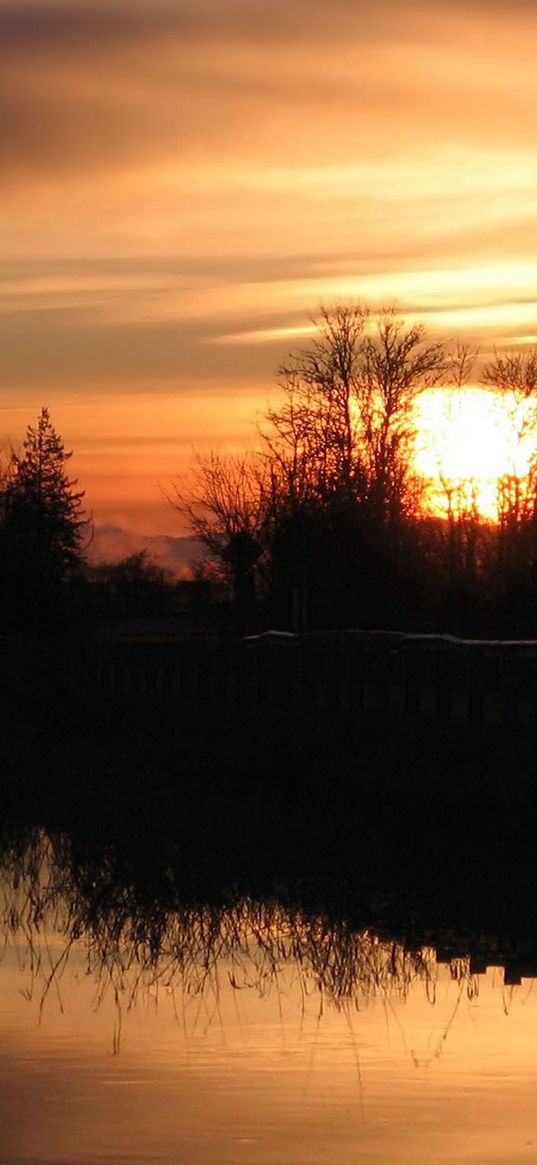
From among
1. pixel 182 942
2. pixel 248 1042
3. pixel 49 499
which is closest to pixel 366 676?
pixel 182 942

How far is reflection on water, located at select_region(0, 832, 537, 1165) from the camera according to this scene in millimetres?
7562

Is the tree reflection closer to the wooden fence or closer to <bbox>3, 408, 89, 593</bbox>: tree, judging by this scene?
the wooden fence

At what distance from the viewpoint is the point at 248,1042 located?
10008 mm

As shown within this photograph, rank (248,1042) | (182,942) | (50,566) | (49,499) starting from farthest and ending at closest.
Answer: (49,499), (50,566), (182,942), (248,1042)

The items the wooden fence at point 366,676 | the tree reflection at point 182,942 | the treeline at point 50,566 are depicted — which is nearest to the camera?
the tree reflection at point 182,942

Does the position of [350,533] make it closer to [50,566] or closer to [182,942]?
[50,566]

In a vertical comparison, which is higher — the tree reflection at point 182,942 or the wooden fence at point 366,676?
the wooden fence at point 366,676

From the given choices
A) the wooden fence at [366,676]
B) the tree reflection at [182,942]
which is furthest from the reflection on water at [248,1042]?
the wooden fence at [366,676]

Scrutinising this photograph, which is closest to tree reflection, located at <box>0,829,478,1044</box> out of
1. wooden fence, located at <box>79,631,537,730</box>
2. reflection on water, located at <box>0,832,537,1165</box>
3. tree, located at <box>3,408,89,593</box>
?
reflection on water, located at <box>0,832,537,1165</box>

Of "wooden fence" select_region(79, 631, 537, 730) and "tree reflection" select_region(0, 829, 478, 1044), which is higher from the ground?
"wooden fence" select_region(79, 631, 537, 730)

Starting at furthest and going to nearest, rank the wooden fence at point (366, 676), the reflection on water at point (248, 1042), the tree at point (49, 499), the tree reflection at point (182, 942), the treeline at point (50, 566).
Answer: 1. the tree at point (49, 499)
2. the treeline at point (50, 566)
3. the wooden fence at point (366, 676)
4. the tree reflection at point (182, 942)
5. the reflection on water at point (248, 1042)

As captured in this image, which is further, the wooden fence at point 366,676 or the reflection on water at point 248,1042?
the wooden fence at point 366,676

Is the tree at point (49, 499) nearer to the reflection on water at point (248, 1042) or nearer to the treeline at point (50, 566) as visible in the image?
the treeline at point (50, 566)

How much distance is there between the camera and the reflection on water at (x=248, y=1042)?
7562mm
